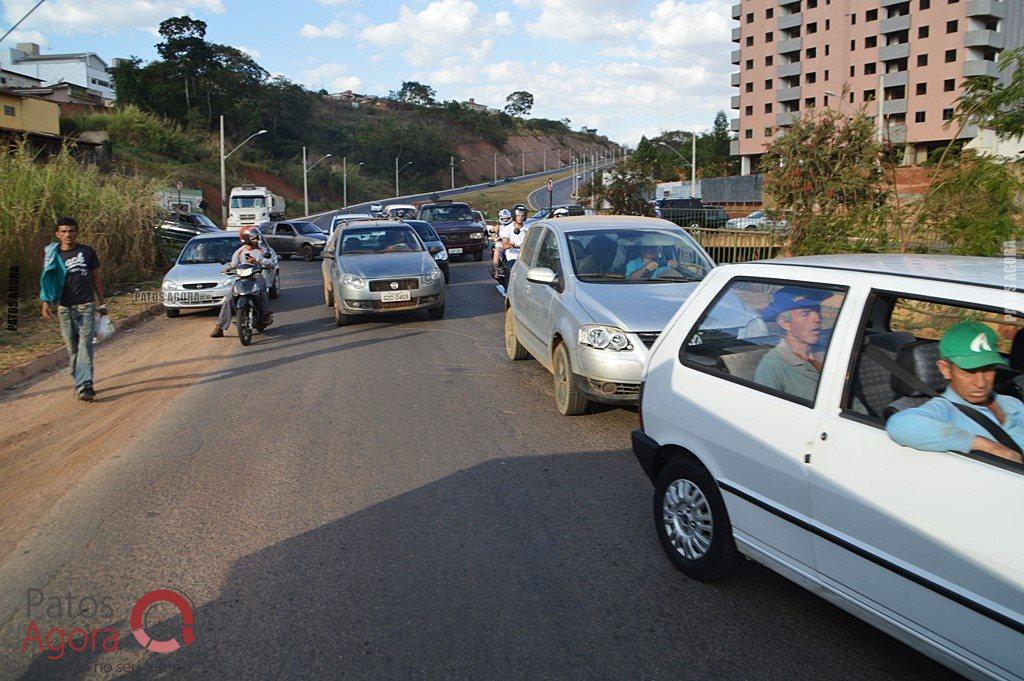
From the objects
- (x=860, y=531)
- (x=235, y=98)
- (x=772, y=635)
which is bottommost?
(x=772, y=635)

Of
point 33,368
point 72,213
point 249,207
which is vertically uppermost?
point 249,207

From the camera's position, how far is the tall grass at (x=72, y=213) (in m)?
15.2

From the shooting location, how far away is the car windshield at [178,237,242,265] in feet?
53.5

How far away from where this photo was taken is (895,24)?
202ft

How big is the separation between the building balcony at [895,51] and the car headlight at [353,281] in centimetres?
6038

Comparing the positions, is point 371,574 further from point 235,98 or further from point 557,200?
point 557,200

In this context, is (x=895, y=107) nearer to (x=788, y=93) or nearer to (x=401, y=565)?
(x=788, y=93)

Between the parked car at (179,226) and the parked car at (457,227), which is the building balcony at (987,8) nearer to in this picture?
the parked car at (457,227)

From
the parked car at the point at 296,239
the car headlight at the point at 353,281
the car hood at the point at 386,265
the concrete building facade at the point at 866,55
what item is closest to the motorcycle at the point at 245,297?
the car headlight at the point at 353,281

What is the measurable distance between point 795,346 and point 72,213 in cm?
1784

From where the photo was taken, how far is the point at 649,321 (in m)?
7.04

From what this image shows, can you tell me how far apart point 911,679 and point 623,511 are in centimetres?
214

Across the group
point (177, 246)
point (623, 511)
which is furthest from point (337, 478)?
point (177, 246)

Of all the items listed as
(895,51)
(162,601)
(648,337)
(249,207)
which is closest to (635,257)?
(648,337)
